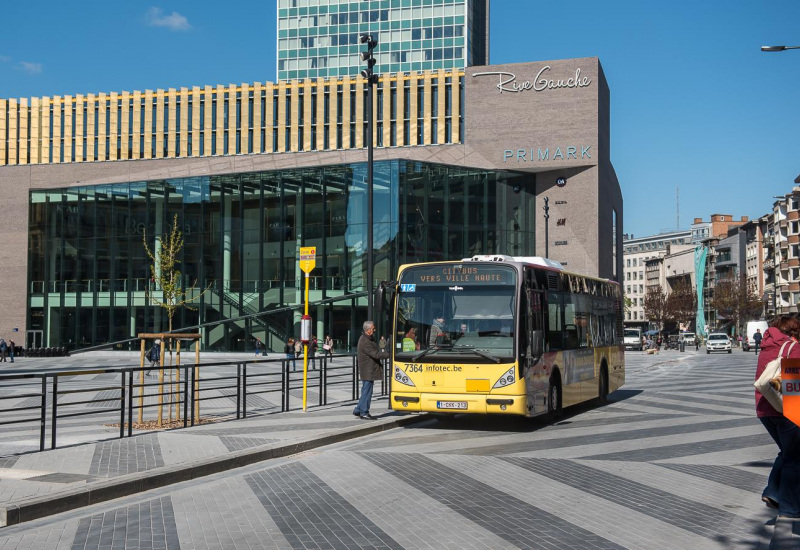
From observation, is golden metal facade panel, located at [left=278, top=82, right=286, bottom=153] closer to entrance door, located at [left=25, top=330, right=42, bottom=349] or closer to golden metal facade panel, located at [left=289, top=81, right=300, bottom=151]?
golden metal facade panel, located at [left=289, top=81, right=300, bottom=151]

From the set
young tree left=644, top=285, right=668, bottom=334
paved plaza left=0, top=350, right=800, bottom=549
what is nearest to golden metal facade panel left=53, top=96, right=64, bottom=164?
paved plaza left=0, top=350, right=800, bottom=549

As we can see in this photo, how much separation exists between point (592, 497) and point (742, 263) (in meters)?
137

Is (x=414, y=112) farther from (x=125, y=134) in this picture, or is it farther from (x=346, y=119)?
(x=125, y=134)

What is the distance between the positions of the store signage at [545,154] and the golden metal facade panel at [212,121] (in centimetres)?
431

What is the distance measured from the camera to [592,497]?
29.2 ft

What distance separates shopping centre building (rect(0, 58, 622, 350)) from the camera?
174ft

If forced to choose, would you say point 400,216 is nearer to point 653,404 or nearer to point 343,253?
point 343,253

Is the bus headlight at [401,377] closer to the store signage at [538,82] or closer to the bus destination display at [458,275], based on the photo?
the bus destination display at [458,275]

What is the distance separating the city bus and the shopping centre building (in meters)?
35.0

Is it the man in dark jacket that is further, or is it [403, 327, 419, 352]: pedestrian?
the man in dark jacket

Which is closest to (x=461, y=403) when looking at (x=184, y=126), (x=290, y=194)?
(x=290, y=194)

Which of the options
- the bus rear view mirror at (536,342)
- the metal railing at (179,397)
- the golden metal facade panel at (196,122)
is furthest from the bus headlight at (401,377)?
the golden metal facade panel at (196,122)

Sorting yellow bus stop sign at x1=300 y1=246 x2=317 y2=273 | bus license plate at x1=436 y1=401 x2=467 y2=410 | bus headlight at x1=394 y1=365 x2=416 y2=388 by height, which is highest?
yellow bus stop sign at x1=300 y1=246 x2=317 y2=273

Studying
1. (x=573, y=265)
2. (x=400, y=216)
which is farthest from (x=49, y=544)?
(x=573, y=265)
